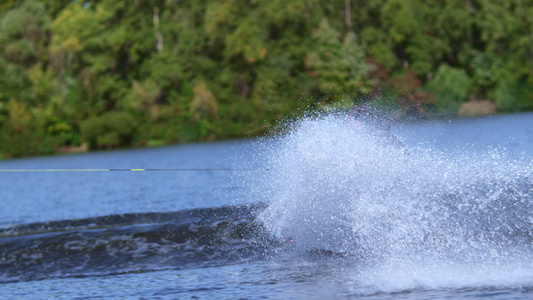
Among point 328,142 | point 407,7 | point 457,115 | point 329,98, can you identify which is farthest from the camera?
point 407,7

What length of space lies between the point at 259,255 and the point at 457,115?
34636mm

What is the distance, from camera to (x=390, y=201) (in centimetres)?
928

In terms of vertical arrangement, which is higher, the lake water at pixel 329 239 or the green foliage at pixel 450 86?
the green foliage at pixel 450 86

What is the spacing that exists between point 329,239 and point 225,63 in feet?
176

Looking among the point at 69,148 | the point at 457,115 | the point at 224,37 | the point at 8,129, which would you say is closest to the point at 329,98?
the point at 457,115

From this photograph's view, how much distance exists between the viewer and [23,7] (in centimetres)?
7050

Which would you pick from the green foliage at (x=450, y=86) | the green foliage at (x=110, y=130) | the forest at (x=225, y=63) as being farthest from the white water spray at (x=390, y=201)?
the green foliage at (x=110, y=130)

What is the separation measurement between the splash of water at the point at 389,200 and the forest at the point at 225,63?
37596mm

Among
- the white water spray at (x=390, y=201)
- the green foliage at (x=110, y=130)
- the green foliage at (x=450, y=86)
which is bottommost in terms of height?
the green foliage at (x=110, y=130)

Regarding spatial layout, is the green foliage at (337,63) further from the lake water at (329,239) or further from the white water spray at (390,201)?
the white water spray at (390,201)

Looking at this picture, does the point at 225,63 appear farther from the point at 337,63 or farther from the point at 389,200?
the point at 389,200

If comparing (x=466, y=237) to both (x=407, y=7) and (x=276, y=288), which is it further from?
(x=407, y=7)

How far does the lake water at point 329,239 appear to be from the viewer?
8414 millimetres

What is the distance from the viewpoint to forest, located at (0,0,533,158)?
176ft
